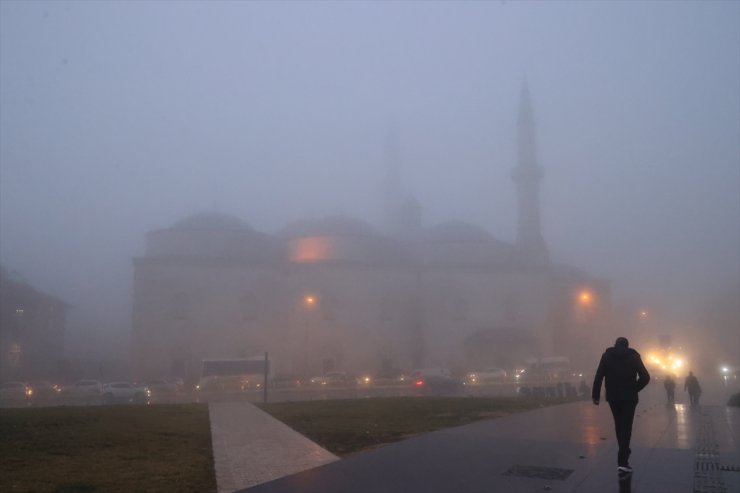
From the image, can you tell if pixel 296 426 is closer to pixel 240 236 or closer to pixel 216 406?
pixel 216 406

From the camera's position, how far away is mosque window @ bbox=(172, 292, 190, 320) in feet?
162

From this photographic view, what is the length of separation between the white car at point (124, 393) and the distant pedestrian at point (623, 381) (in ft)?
89.9

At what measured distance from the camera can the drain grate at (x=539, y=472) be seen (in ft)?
23.1

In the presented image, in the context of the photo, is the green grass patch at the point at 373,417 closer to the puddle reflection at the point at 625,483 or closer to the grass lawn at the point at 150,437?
the grass lawn at the point at 150,437

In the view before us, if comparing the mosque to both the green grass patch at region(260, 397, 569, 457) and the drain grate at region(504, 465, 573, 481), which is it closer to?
the green grass patch at region(260, 397, 569, 457)

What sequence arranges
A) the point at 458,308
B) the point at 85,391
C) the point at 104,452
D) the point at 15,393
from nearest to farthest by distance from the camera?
1. the point at 104,452
2. the point at 15,393
3. the point at 85,391
4. the point at 458,308

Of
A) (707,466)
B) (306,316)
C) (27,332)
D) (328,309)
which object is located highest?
(328,309)

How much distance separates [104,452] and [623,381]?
6504mm

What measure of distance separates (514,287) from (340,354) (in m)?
14.5

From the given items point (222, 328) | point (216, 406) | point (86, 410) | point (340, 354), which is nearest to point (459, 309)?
point (340, 354)

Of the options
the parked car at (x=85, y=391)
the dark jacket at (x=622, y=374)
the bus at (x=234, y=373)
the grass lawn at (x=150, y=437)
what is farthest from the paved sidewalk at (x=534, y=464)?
the bus at (x=234, y=373)

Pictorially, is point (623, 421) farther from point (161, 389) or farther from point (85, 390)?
point (161, 389)

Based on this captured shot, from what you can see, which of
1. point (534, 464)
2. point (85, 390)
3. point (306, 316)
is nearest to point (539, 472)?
point (534, 464)

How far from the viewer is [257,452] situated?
30.9ft
